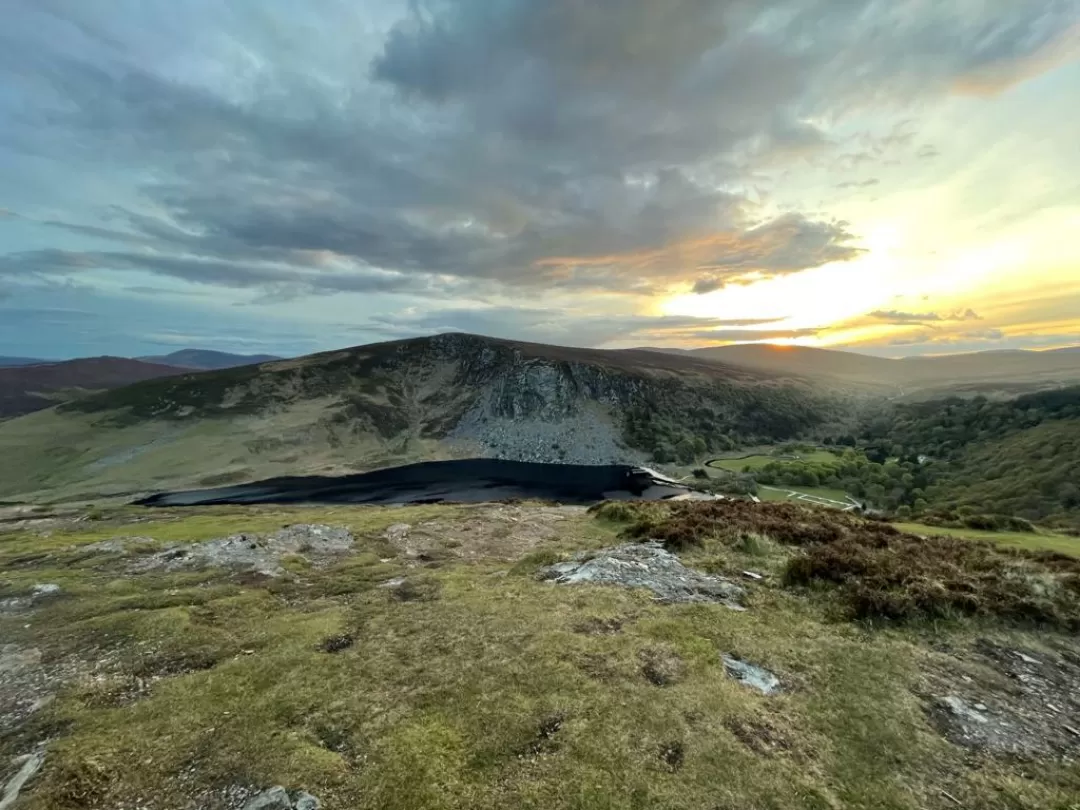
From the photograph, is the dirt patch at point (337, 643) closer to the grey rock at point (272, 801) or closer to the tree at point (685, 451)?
the grey rock at point (272, 801)

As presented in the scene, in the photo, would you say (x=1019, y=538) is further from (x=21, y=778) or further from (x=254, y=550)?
(x=254, y=550)

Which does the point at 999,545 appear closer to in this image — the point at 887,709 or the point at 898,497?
the point at 887,709

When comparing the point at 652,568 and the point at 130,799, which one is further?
the point at 652,568

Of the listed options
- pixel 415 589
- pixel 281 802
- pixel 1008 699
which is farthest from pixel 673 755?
pixel 415 589

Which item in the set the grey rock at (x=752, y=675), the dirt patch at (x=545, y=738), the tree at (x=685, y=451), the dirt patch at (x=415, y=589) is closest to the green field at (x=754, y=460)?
the tree at (x=685, y=451)

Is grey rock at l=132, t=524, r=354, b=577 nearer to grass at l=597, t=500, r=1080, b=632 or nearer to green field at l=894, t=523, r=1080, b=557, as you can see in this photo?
grass at l=597, t=500, r=1080, b=632

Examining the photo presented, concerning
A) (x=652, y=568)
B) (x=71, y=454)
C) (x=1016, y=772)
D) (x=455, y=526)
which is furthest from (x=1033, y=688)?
(x=71, y=454)
